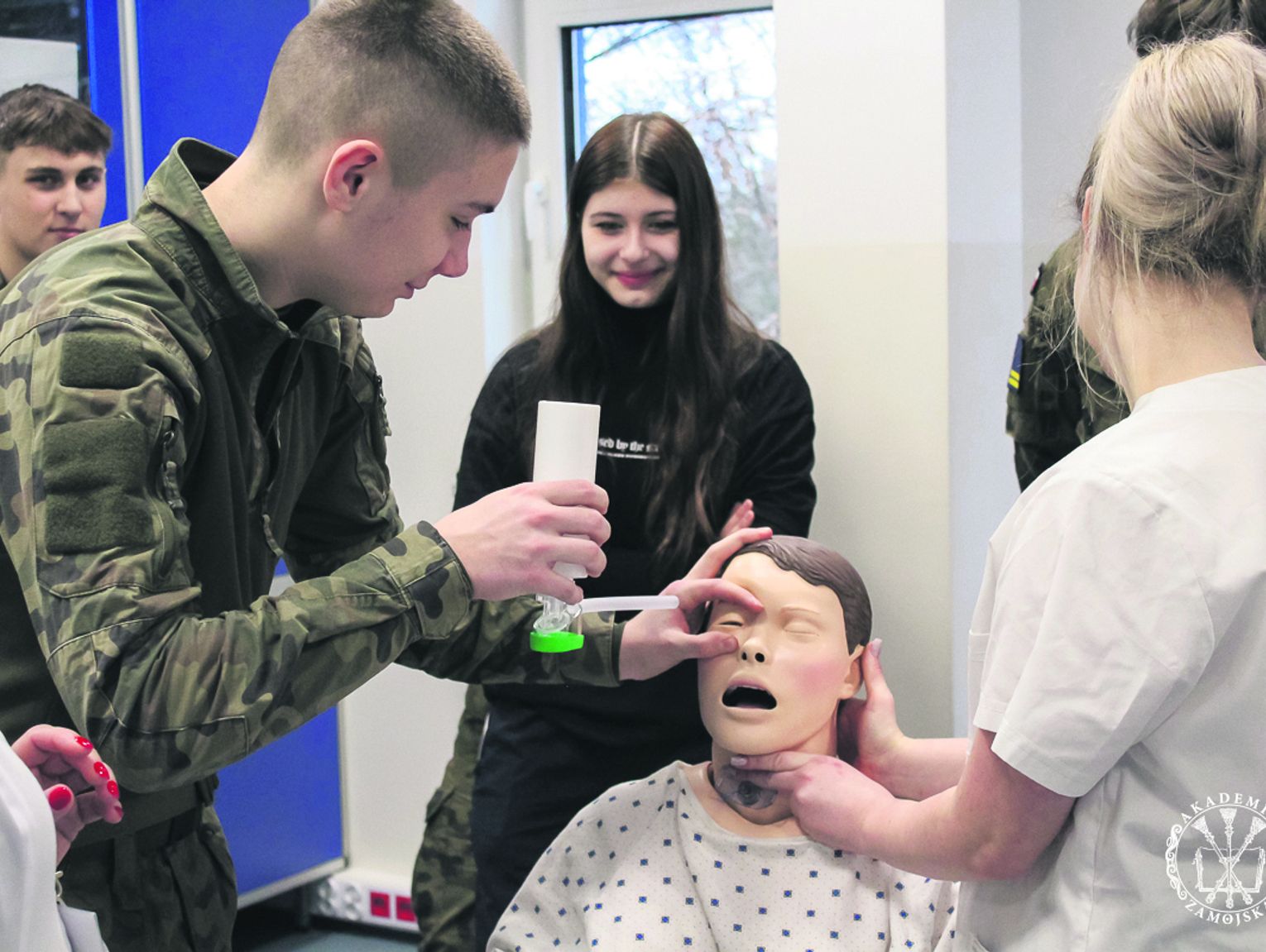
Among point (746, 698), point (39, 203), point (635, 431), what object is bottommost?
point (746, 698)

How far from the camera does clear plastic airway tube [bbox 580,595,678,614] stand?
1.53 m

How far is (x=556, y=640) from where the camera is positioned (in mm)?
1508

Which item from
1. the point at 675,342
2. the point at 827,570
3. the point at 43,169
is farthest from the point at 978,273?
the point at 43,169

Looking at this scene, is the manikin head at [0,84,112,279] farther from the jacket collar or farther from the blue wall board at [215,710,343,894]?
the jacket collar

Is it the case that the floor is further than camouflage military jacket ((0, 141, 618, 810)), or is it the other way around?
the floor

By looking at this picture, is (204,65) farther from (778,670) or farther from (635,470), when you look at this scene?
(778,670)

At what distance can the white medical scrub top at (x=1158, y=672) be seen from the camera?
1016 mm

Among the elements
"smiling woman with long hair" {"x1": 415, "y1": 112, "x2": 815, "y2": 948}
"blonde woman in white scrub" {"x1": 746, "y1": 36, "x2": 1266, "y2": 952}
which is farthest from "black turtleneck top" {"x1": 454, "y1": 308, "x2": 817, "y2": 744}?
"blonde woman in white scrub" {"x1": 746, "y1": 36, "x2": 1266, "y2": 952}

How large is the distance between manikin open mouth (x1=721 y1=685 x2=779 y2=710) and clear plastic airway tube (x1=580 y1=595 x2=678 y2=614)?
5.3 inches

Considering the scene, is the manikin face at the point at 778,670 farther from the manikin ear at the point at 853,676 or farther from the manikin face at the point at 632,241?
the manikin face at the point at 632,241

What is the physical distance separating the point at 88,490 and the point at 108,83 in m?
1.83

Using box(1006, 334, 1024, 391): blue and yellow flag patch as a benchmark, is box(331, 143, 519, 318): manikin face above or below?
above

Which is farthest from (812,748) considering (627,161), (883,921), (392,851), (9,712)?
(392,851)

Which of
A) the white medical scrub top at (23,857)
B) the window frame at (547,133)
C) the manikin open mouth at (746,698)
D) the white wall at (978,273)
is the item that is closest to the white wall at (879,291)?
the white wall at (978,273)
